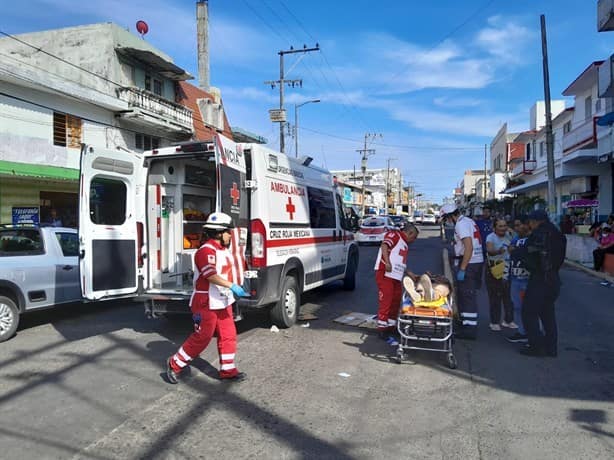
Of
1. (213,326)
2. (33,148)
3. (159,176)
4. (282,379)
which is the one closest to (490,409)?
(282,379)

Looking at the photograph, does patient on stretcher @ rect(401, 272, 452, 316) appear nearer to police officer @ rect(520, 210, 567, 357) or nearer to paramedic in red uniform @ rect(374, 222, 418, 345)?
paramedic in red uniform @ rect(374, 222, 418, 345)

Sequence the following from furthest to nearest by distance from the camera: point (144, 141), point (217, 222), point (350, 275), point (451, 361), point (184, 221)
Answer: point (144, 141) → point (350, 275) → point (184, 221) → point (451, 361) → point (217, 222)

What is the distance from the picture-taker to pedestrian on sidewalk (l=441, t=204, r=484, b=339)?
6438 millimetres

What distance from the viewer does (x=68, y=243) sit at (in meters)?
7.90

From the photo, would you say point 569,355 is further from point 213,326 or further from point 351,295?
point 351,295

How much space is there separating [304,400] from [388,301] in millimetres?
2323

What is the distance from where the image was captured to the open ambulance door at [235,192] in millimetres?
5988

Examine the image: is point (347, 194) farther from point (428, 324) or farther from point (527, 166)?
point (428, 324)

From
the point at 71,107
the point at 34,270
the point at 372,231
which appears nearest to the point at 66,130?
the point at 71,107

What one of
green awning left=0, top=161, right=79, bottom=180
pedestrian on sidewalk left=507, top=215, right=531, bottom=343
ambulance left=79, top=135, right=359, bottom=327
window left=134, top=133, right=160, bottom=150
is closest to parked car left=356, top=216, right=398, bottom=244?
window left=134, top=133, right=160, bottom=150

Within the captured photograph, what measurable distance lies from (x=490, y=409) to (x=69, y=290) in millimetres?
6386

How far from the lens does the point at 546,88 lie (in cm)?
1800

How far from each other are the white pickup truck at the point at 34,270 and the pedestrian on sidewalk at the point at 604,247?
13.6 meters

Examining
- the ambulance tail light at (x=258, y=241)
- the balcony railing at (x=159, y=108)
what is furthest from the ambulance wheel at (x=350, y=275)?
the balcony railing at (x=159, y=108)
